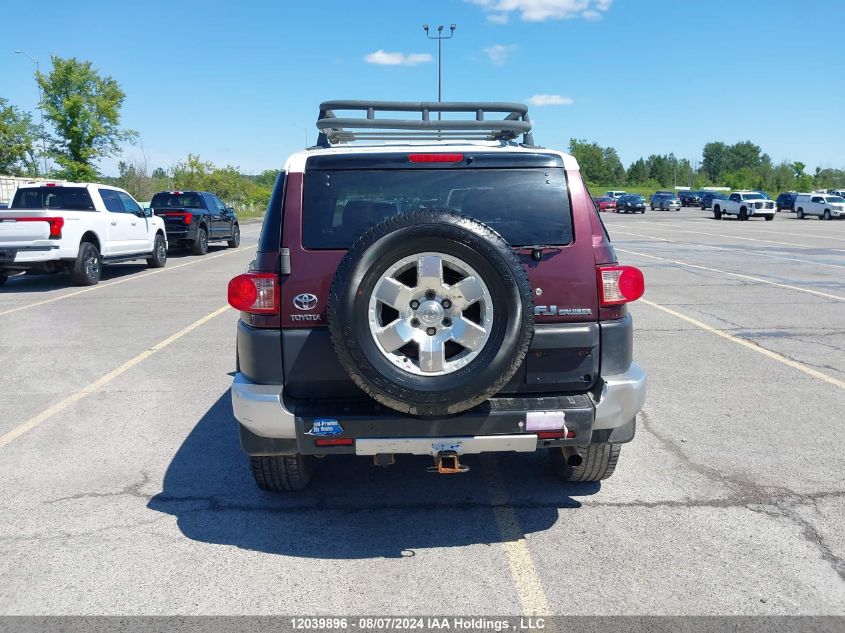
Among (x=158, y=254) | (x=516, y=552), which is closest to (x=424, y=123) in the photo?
(x=516, y=552)

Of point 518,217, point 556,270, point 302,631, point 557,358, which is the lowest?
point 302,631

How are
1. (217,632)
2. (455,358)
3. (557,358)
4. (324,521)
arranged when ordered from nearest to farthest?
(217,632) < (455,358) < (557,358) < (324,521)

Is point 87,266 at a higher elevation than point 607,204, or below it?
below

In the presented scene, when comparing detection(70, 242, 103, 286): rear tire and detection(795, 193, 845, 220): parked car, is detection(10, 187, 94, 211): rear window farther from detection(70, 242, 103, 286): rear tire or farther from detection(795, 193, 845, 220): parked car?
detection(795, 193, 845, 220): parked car

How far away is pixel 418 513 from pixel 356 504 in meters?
0.38

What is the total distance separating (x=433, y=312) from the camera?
11.1 ft

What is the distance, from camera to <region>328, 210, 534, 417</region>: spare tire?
11.0 feet

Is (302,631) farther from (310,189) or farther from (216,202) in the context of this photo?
(216,202)

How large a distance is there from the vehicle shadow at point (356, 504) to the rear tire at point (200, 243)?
1711cm

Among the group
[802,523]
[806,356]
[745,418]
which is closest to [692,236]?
[806,356]

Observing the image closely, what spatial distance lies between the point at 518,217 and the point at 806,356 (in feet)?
17.7

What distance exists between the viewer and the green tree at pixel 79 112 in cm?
4562

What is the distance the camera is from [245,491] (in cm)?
443

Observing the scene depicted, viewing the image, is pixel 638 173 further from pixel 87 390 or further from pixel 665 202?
pixel 87 390
